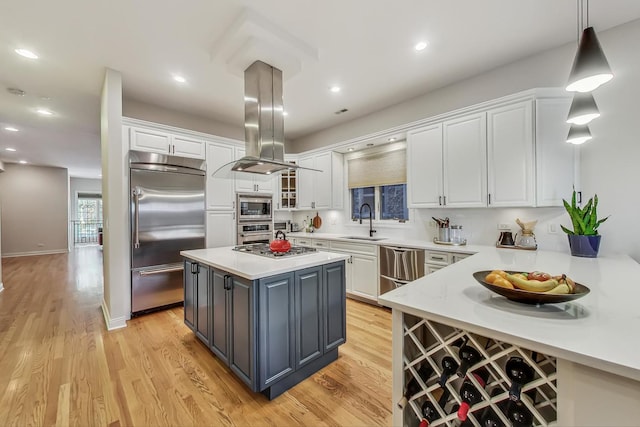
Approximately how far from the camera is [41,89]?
10.9 ft

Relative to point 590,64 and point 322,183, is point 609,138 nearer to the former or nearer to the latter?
point 590,64

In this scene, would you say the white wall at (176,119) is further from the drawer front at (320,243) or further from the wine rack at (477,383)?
the wine rack at (477,383)

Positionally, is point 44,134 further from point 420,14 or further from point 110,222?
point 420,14

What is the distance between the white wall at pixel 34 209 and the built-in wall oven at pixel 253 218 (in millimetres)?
8140

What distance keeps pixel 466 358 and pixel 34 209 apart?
459 inches

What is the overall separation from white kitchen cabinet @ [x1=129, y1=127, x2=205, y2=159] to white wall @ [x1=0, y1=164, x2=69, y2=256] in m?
7.92

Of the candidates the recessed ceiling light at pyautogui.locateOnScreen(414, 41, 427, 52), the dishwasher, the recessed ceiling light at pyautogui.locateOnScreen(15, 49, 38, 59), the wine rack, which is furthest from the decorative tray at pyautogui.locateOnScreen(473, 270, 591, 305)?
the recessed ceiling light at pyautogui.locateOnScreen(15, 49, 38, 59)

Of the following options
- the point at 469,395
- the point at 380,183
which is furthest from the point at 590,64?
the point at 380,183

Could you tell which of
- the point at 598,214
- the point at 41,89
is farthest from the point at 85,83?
A: the point at 598,214

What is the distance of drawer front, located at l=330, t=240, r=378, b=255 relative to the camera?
3.50m

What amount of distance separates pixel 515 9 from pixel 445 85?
1.23m

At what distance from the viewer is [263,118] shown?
2.54m

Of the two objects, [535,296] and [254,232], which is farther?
[254,232]

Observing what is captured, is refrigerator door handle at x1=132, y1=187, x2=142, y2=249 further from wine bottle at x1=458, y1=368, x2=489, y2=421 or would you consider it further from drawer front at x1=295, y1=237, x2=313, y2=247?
wine bottle at x1=458, y1=368, x2=489, y2=421
